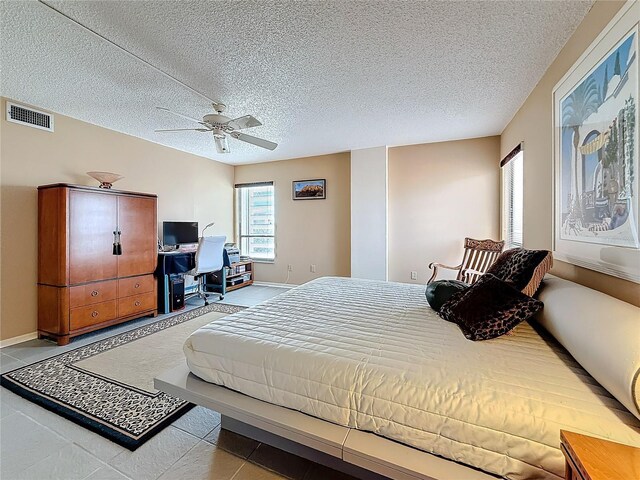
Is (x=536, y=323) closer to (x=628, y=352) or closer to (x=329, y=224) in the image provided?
(x=628, y=352)

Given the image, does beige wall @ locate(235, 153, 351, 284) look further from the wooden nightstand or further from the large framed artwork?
the wooden nightstand

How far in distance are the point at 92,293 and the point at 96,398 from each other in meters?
1.60

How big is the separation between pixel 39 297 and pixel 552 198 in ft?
16.4

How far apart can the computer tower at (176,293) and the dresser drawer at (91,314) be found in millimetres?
725

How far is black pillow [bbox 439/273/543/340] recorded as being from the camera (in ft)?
4.60

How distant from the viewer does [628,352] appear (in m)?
0.85

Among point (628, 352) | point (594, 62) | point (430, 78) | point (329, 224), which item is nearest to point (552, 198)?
point (594, 62)

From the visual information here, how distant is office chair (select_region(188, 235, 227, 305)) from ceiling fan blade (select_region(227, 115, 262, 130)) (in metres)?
1.91

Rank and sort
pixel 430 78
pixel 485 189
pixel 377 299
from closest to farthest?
pixel 377 299 → pixel 430 78 → pixel 485 189

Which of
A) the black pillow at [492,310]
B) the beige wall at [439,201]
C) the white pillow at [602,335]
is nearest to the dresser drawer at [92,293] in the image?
the black pillow at [492,310]

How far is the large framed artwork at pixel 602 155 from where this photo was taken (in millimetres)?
1226

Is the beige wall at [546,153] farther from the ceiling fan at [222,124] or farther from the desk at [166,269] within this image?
the desk at [166,269]

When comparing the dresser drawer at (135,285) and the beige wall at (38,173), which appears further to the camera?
the dresser drawer at (135,285)

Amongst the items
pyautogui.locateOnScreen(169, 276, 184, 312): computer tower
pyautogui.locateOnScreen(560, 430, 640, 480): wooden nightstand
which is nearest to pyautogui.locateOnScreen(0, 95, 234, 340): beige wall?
pyautogui.locateOnScreen(169, 276, 184, 312): computer tower
